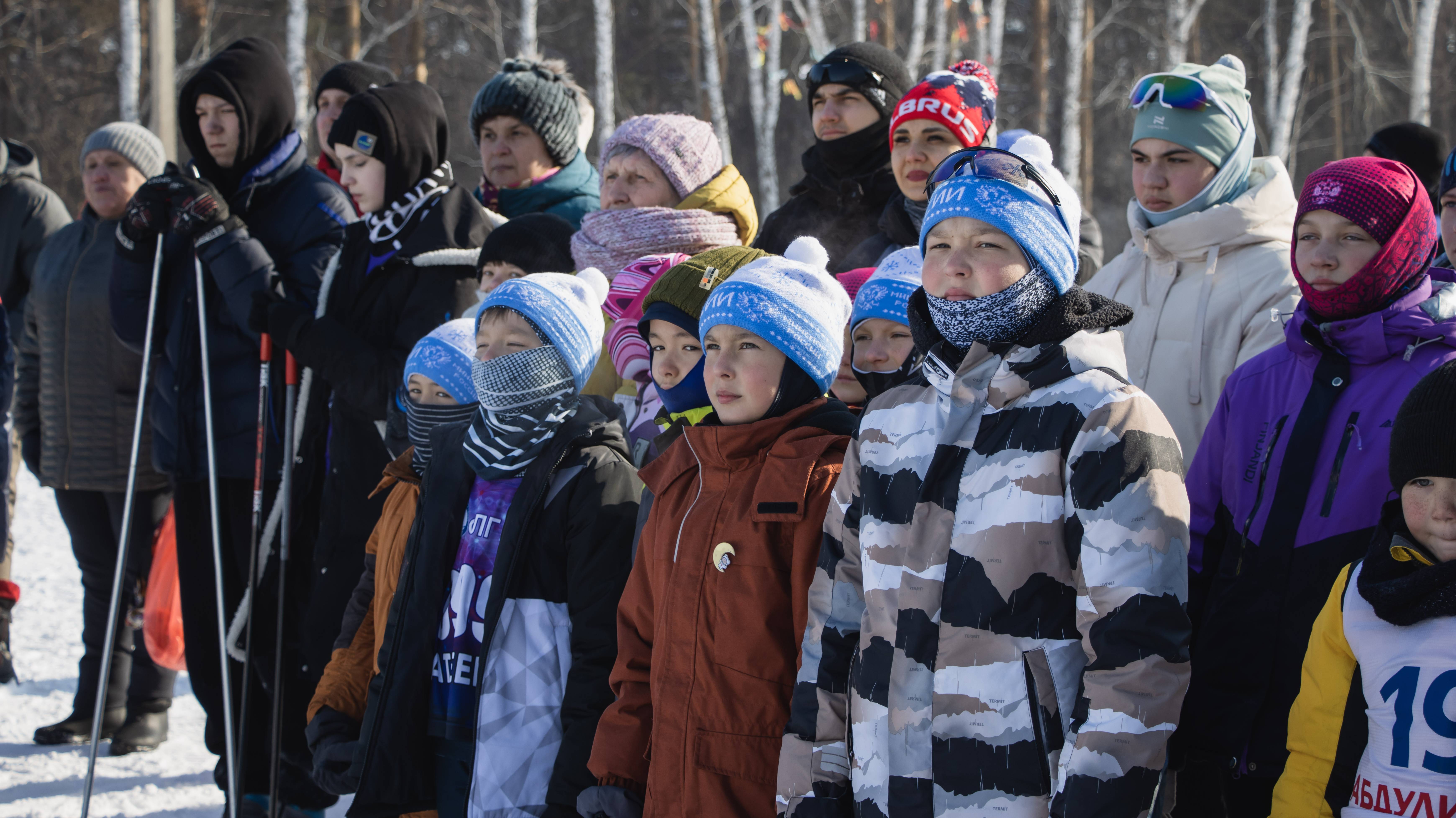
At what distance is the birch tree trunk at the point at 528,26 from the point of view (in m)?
14.2

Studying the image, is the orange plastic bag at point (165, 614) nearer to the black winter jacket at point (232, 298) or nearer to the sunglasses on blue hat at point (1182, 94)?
the black winter jacket at point (232, 298)

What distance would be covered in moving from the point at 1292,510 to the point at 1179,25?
14343 mm

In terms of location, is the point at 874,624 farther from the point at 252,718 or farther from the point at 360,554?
the point at 252,718

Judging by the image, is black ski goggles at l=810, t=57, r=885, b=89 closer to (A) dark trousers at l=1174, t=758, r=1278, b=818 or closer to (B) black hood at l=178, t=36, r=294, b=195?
(B) black hood at l=178, t=36, r=294, b=195

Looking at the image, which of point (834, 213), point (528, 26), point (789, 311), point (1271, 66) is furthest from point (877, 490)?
point (1271, 66)

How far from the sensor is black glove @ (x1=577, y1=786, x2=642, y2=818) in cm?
226

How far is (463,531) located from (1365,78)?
19315mm

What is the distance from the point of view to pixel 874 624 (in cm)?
200

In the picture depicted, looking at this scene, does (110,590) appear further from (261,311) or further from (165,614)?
(261,311)

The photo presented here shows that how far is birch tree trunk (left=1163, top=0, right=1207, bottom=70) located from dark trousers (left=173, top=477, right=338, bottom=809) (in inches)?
540

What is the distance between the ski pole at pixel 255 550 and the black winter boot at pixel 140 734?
898 mm

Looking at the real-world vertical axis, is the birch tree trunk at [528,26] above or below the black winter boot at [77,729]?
above

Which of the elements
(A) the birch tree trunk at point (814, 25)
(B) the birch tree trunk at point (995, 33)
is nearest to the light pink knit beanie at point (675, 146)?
(A) the birch tree trunk at point (814, 25)

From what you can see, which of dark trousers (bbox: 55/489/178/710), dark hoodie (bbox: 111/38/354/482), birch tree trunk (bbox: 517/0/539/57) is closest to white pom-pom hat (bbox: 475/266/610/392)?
dark hoodie (bbox: 111/38/354/482)
